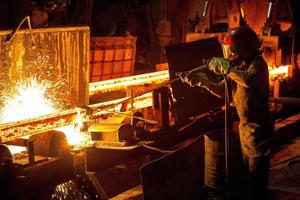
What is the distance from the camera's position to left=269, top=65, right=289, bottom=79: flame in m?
9.48

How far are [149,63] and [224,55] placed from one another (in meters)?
5.11

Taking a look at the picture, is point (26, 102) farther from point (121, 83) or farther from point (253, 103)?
point (253, 103)

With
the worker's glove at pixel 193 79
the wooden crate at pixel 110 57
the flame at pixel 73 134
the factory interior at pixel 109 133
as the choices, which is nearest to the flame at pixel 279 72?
the factory interior at pixel 109 133

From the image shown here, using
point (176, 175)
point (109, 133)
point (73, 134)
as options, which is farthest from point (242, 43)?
point (73, 134)

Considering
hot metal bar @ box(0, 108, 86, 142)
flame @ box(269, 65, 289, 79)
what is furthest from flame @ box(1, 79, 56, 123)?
flame @ box(269, 65, 289, 79)

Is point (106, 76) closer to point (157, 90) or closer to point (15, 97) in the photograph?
point (157, 90)

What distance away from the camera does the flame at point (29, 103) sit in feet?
19.3

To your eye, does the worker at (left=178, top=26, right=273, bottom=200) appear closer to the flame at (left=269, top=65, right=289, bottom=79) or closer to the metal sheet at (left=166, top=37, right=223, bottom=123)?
the metal sheet at (left=166, top=37, right=223, bottom=123)

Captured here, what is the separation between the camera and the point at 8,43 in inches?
221

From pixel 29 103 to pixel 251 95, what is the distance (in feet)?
9.28

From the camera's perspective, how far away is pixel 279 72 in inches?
382

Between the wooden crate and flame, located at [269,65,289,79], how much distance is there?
10.1 feet

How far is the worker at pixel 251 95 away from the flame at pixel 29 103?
183 centimetres

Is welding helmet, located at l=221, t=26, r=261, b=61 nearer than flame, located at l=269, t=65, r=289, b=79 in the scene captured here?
Yes
